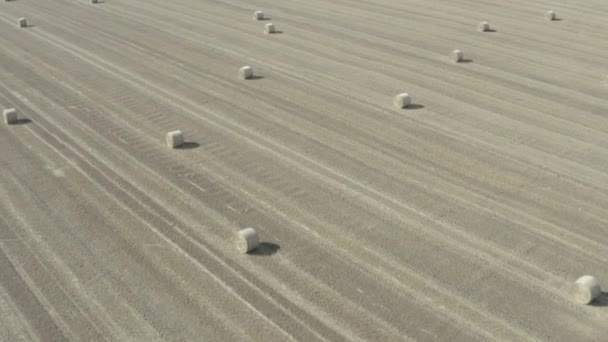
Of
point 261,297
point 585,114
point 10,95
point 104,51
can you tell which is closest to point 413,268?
point 261,297

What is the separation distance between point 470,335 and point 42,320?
549 centimetres

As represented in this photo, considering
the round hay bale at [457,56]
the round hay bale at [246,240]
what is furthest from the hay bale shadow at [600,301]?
the round hay bale at [457,56]

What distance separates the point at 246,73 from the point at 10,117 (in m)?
5.89

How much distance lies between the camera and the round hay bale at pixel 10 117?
15.0 metres

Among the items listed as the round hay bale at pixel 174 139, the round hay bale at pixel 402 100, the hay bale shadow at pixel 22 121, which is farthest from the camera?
the round hay bale at pixel 402 100

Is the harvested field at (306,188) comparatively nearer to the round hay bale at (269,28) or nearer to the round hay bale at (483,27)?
the round hay bale at (483,27)

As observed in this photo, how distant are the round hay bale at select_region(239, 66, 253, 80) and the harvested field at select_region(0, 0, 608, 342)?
0.74 feet

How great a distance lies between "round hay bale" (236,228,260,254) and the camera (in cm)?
1007

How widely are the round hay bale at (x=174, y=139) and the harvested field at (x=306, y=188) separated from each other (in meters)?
0.16

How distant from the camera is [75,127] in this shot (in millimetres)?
14867

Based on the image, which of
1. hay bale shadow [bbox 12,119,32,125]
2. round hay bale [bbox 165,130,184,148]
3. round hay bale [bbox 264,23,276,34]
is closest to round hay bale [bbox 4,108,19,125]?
hay bale shadow [bbox 12,119,32,125]

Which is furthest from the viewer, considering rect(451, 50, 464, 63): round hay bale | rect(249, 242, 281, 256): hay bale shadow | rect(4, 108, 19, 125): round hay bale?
rect(451, 50, 464, 63): round hay bale

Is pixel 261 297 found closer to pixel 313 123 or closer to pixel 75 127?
pixel 313 123

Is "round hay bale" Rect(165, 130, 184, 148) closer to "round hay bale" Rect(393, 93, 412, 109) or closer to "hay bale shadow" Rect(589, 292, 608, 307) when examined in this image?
"round hay bale" Rect(393, 93, 412, 109)
